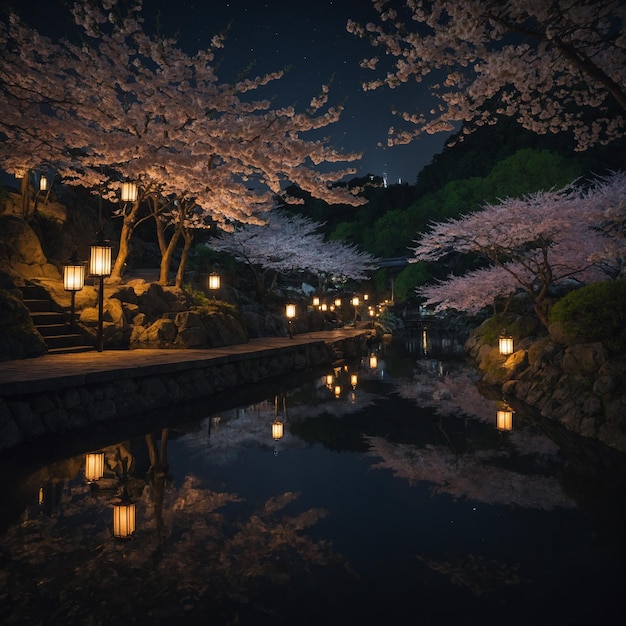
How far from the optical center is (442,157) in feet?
180

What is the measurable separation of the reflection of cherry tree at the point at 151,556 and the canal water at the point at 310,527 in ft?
0.05

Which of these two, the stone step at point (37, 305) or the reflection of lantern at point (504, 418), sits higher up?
the stone step at point (37, 305)

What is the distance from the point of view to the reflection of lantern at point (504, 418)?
8.98m

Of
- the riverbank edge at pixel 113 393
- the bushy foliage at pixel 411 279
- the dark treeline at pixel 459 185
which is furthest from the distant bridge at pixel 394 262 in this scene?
the riverbank edge at pixel 113 393

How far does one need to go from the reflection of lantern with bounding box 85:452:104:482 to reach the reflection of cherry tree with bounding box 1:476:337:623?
56 cm

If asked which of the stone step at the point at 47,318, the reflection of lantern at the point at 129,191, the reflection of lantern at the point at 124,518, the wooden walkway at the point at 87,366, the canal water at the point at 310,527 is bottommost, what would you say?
the canal water at the point at 310,527

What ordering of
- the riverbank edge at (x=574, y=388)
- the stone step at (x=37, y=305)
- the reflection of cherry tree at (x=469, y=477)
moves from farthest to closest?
the stone step at (x=37, y=305)
the riverbank edge at (x=574, y=388)
the reflection of cherry tree at (x=469, y=477)

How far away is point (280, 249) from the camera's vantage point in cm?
3153

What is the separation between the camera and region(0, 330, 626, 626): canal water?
11.3 feet

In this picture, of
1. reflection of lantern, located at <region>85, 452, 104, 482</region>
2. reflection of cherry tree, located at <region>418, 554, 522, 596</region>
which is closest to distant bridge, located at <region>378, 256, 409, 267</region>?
reflection of lantern, located at <region>85, 452, 104, 482</region>

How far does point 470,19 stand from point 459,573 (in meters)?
6.57

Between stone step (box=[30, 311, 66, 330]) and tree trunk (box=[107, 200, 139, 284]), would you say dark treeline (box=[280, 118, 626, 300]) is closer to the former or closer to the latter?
tree trunk (box=[107, 200, 139, 284])

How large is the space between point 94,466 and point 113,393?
9.69 ft

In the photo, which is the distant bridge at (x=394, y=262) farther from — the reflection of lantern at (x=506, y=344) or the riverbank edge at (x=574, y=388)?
the riverbank edge at (x=574, y=388)
